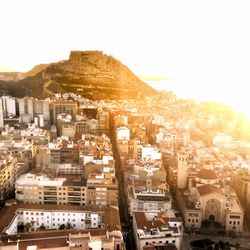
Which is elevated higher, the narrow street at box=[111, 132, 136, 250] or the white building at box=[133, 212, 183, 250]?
the white building at box=[133, 212, 183, 250]

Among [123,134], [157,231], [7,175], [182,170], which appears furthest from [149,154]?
[157,231]

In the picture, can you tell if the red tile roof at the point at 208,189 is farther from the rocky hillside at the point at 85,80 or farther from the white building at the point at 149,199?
the rocky hillside at the point at 85,80

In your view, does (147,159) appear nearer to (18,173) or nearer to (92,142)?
(92,142)

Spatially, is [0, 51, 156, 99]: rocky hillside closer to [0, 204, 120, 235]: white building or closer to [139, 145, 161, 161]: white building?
[139, 145, 161, 161]: white building

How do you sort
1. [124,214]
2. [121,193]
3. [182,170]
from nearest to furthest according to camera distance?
[124,214]
[182,170]
[121,193]

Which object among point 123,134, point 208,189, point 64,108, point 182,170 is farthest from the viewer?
point 64,108

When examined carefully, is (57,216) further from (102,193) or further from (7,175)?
(7,175)

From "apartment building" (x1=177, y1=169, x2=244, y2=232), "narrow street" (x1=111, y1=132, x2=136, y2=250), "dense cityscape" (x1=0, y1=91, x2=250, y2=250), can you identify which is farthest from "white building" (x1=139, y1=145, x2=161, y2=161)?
"apartment building" (x1=177, y1=169, x2=244, y2=232)
